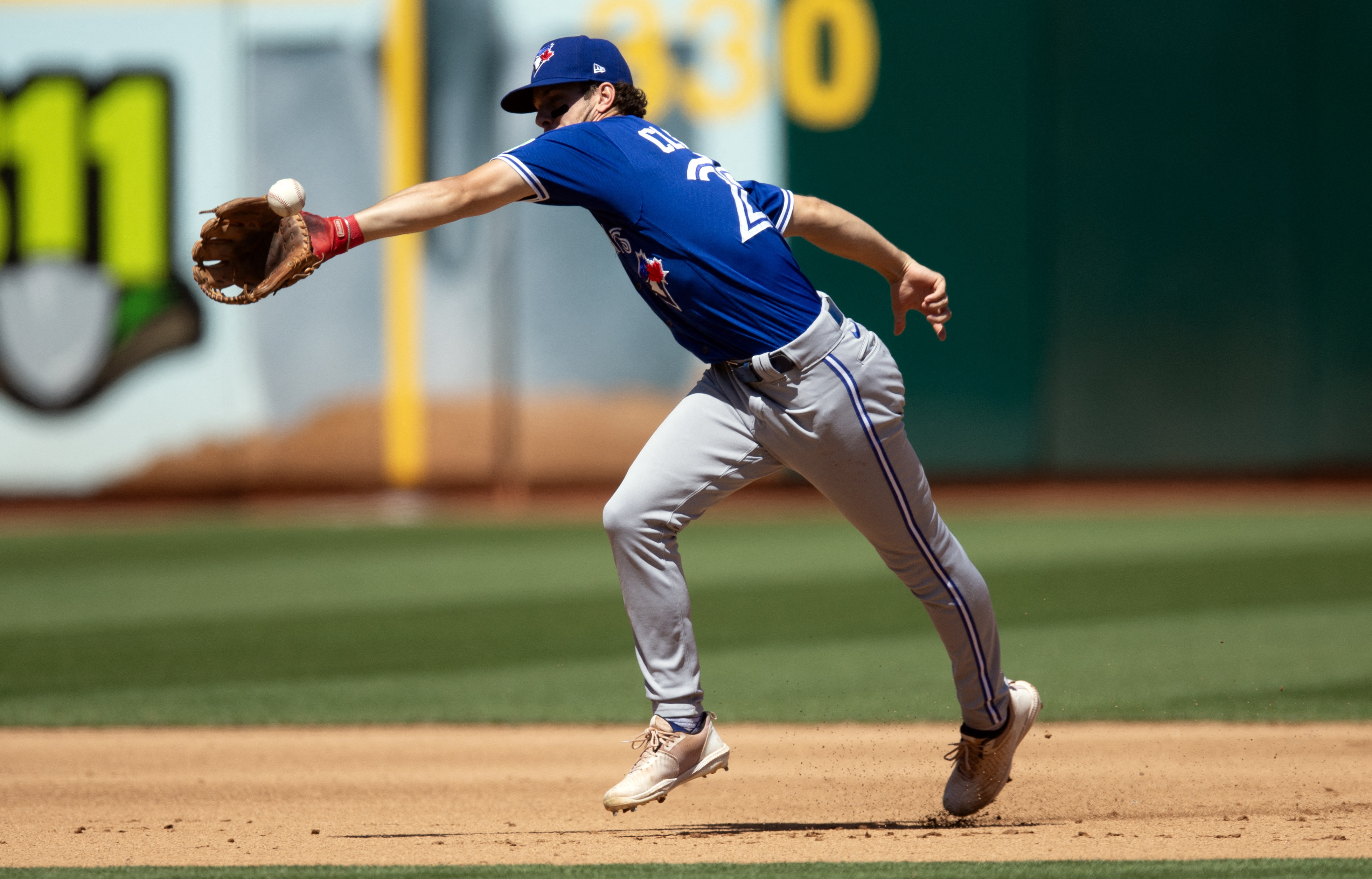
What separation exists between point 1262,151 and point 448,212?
39.0 ft

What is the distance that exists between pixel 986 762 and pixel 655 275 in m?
1.42

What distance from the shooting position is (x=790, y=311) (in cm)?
372

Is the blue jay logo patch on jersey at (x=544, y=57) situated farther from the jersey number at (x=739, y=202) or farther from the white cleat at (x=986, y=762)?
the white cleat at (x=986, y=762)

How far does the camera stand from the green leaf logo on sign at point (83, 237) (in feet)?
44.0

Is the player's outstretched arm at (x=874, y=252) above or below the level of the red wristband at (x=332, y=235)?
below

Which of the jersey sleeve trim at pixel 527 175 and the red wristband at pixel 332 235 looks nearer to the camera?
the red wristband at pixel 332 235

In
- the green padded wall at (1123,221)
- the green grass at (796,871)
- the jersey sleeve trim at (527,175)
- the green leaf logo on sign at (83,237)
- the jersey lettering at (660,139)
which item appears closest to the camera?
the green grass at (796,871)

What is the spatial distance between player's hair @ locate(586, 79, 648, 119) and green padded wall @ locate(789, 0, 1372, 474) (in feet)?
31.5

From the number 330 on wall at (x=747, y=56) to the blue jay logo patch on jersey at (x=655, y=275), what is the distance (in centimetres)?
1000

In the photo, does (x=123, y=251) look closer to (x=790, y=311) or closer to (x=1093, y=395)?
(x=1093, y=395)

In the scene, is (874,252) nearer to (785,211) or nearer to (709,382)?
(785,211)

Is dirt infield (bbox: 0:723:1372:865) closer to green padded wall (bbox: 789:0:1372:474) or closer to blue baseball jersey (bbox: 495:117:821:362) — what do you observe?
blue baseball jersey (bbox: 495:117:821:362)

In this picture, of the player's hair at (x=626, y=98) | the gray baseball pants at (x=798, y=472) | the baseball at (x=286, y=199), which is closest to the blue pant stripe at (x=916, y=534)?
the gray baseball pants at (x=798, y=472)

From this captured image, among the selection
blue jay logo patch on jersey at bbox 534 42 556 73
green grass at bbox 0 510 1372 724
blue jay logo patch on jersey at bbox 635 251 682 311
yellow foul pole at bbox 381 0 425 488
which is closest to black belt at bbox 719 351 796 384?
blue jay logo patch on jersey at bbox 635 251 682 311
